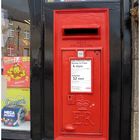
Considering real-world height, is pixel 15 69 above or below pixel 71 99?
above

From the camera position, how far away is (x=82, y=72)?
4020 millimetres

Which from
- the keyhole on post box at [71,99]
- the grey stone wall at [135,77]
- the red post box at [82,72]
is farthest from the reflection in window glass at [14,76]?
the grey stone wall at [135,77]

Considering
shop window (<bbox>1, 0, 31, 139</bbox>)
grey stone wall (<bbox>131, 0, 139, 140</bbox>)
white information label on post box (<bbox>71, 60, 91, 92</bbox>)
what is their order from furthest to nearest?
shop window (<bbox>1, 0, 31, 139</bbox>) → white information label on post box (<bbox>71, 60, 91, 92</bbox>) → grey stone wall (<bbox>131, 0, 139, 140</bbox>)

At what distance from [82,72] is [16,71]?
1003 mm

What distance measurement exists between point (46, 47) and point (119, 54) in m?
0.94

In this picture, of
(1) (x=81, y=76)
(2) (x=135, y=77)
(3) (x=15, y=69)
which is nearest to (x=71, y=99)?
(1) (x=81, y=76)

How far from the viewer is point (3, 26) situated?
4.41 meters

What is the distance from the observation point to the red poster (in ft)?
14.3

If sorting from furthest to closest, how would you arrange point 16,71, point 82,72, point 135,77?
point 16,71 → point 82,72 → point 135,77

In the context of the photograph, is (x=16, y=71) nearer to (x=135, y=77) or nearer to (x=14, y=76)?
(x=14, y=76)

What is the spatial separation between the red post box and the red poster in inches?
19.3

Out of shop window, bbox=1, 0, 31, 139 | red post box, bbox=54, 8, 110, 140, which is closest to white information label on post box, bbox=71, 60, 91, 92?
red post box, bbox=54, 8, 110, 140

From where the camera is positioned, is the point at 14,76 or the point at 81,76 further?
the point at 14,76

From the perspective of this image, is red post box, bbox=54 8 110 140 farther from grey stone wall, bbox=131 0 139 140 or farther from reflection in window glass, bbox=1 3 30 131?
reflection in window glass, bbox=1 3 30 131
